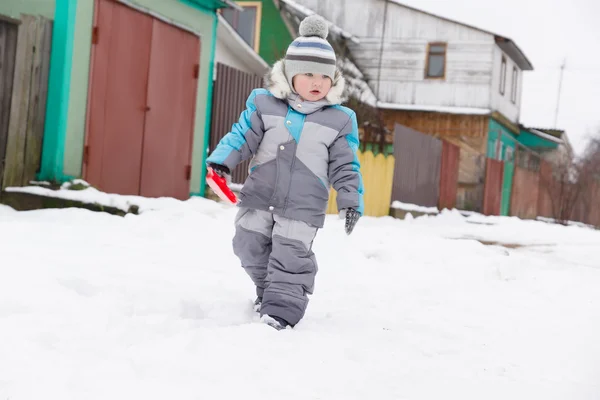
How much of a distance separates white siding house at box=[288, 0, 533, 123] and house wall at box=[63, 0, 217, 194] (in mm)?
12371

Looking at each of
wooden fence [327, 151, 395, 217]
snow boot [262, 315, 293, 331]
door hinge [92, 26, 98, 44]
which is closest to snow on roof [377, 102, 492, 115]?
wooden fence [327, 151, 395, 217]

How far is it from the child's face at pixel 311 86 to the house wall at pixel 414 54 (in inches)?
708

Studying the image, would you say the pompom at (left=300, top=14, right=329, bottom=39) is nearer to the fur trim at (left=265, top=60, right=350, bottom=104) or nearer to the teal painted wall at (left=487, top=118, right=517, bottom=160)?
the fur trim at (left=265, top=60, right=350, bottom=104)

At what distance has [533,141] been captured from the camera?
27562 millimetres

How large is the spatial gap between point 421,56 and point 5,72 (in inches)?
635

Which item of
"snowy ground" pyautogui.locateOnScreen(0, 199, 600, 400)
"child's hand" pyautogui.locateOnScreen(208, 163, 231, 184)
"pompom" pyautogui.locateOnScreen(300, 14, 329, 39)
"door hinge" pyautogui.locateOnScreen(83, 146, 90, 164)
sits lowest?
"snowy ground" pyautogui.locateOnScreen(0, 199, 600, 400)

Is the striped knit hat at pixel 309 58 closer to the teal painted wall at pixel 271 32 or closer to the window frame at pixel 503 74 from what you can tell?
the teal painted wall at pixel 271 32

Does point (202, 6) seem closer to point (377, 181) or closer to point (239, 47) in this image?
point (377, 181)

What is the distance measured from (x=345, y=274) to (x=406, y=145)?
775 centimetres

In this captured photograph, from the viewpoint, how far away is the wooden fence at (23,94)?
21.1 ft

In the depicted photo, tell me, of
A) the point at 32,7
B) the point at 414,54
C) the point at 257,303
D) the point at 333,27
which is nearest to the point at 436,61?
the point at 414,54

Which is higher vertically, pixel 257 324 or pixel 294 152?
pixel 294 152

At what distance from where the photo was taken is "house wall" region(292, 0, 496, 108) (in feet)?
67.4

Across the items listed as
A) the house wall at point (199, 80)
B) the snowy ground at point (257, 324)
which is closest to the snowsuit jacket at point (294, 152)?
the snowy ground at point (257, 324)
